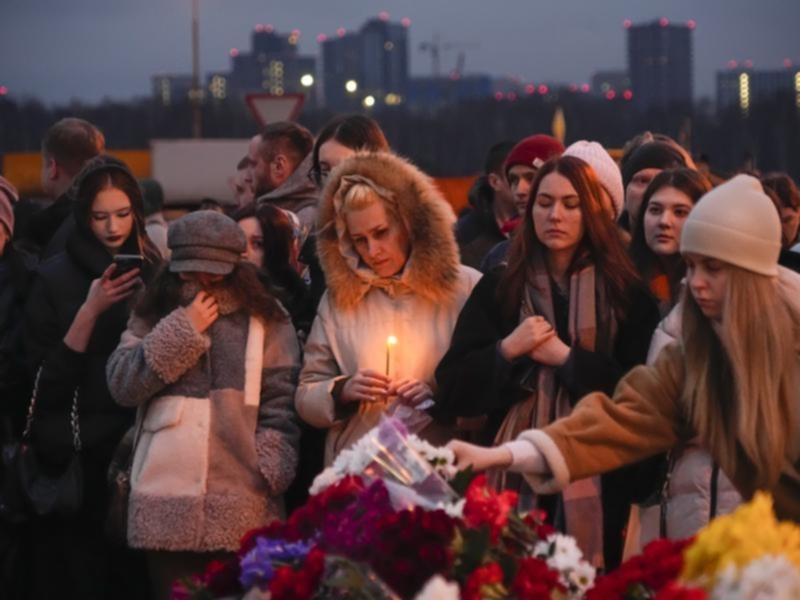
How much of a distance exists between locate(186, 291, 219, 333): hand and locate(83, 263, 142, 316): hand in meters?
0.69

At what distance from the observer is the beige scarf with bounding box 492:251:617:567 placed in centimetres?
771

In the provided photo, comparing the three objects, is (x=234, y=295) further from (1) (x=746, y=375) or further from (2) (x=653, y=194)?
(1) (x=746, y=375)

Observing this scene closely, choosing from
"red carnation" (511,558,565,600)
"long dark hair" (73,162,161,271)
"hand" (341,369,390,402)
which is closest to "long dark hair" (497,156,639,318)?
"hand" (341,369,390,402)

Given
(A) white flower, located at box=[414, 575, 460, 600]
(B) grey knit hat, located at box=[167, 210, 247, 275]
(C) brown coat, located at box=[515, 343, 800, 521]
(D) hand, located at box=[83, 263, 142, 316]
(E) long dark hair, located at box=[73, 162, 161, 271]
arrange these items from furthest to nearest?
(E) long dark hair, located at box=[73, 162, 161, 271] < (D) hand, located at box=[83, 263, 142, 316] < (B) grey knit hat, located at box=[167, 210, 247, 275] < (C) brown coat, located at box=[515, 343, 800, 521] < (A) white flower, located at box=[414, 575, 460, 600]

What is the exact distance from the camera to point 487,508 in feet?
18.8

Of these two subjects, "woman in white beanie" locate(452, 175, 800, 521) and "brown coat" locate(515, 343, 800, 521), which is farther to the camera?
"brown coat" locate(515, 343, 800, 521)

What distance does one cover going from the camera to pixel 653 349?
762 cm

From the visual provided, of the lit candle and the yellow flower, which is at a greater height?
the lit candle


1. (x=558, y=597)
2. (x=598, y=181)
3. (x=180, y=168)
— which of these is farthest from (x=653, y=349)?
(x=180, y=168)

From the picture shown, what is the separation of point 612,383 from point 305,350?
1496mm

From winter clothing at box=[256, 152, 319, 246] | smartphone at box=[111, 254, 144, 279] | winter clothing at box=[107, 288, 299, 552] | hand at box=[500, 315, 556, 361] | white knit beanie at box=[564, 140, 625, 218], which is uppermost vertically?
white knit beanie at box=[564, 140, 625, 218]

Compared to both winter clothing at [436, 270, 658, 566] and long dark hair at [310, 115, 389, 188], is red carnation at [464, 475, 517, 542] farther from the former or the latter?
long dark hair at [310, 115, 389, 188]

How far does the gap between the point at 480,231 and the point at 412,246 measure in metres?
3.70

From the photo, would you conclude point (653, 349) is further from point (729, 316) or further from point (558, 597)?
point (558, 597)
